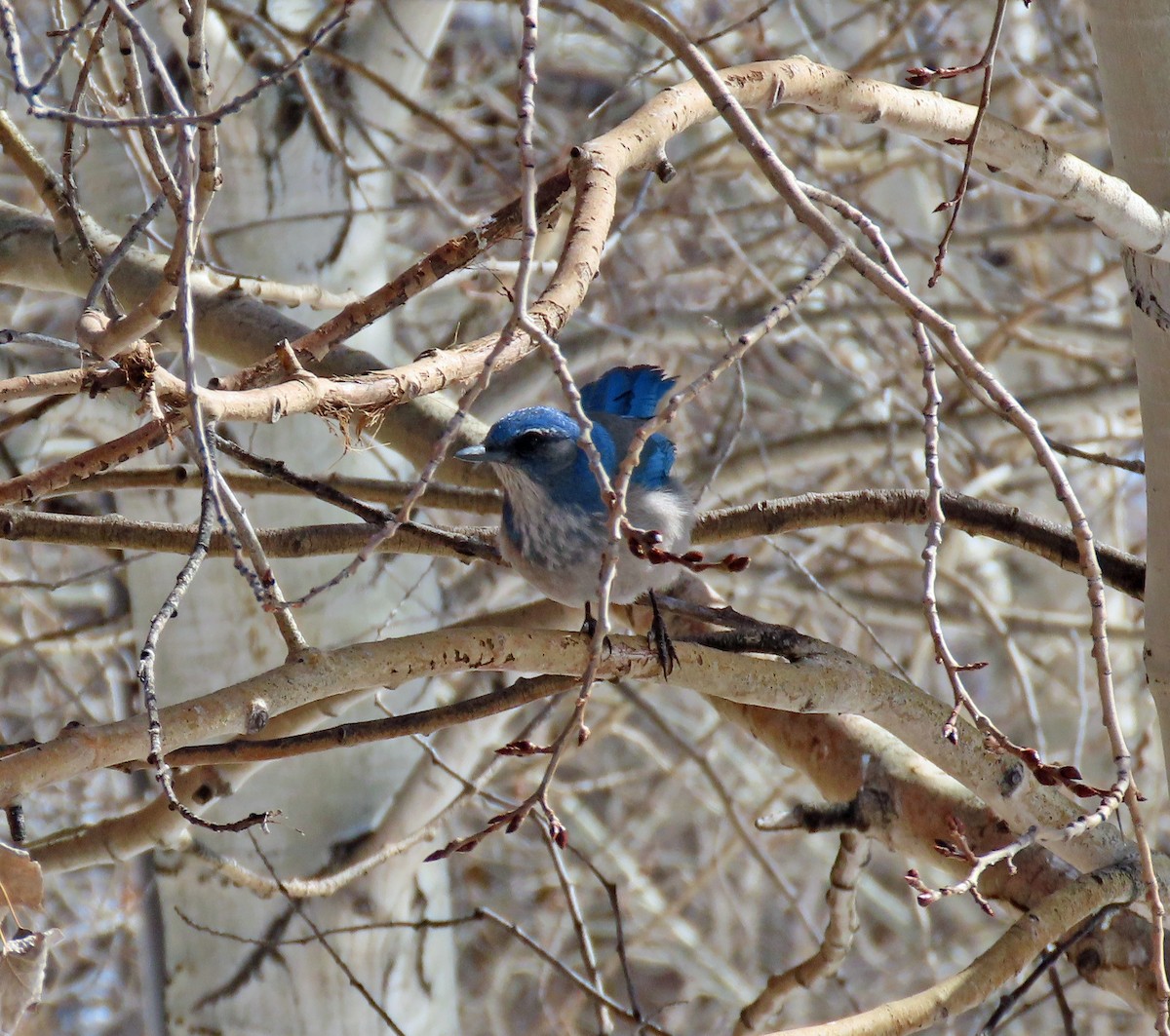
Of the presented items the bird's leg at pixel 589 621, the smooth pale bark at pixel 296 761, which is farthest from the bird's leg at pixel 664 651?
the smooth pale bark at pixel 296 761

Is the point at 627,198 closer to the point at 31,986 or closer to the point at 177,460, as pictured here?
the point at 177,460

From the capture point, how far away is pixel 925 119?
196 centimetres

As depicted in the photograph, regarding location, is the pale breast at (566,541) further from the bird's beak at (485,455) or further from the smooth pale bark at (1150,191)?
the smooth pale bark at (1150,191)

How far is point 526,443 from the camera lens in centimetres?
238

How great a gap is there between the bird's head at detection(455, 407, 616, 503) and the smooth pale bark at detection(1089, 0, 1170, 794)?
98cm

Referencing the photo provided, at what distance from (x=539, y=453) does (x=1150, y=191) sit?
1.14 metres

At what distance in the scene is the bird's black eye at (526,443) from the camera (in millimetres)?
2381

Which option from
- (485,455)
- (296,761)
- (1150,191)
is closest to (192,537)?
(485,455)

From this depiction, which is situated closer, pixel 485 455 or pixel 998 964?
pixel 998 964

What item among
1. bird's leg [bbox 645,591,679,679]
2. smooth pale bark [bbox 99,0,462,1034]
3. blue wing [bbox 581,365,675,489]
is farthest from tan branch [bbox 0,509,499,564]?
smooth pale bark [bbox 99,0,462,1034]

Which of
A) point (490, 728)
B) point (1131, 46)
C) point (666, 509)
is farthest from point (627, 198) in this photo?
point (1131, 46)

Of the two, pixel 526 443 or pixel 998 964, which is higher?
pixel 526 443

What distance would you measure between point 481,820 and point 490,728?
10.9 feet

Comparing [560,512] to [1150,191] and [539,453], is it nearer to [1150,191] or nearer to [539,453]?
[539,453]
